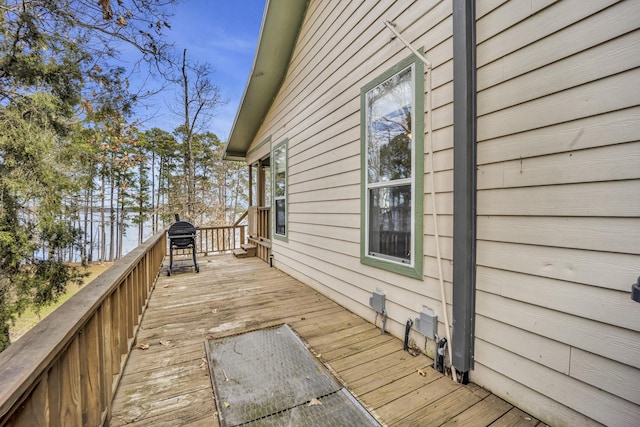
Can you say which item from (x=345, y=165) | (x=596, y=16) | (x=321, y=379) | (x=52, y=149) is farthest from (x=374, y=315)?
(x=52, y=149)

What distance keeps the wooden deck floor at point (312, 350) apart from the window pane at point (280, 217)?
1.87 metres

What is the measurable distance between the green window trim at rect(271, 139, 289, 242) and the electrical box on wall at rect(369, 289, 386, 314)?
9.11 feet

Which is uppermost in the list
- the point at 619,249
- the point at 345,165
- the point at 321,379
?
the point at 345,165

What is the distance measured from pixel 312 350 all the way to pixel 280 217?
Result: 149 inches

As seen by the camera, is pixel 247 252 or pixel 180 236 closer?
pixel 180 236

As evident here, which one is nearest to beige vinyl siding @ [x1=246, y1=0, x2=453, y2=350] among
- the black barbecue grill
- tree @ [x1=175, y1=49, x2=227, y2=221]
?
the black barbecue grill

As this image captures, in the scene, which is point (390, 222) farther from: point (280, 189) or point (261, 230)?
point (261, 230)

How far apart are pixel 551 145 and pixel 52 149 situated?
32.4ft

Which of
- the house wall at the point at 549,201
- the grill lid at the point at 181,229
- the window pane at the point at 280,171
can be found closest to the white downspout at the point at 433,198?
the house wall at the point at 549,201

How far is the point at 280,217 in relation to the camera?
596cm

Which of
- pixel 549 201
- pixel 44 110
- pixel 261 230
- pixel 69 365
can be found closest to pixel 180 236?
pixel 261 230

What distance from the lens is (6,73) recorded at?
616 centimetres

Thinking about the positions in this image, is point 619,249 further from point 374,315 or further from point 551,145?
point 374,315

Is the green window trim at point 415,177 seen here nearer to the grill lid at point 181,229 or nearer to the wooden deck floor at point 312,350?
the wooden deck floor at point 312,350
